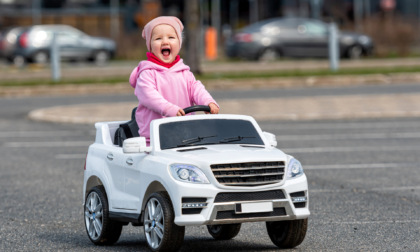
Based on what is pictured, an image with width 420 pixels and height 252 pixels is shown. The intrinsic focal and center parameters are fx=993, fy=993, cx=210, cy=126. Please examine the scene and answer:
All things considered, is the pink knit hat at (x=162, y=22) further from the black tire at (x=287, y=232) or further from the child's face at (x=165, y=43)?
the black tire at (x=287, y=232)

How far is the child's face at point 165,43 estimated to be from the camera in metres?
7.40

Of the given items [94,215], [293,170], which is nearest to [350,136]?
[94,215]

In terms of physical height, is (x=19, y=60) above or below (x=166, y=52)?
below

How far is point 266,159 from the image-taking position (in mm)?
6473

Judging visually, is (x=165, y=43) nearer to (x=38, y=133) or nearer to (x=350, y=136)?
(x=350, y=136)

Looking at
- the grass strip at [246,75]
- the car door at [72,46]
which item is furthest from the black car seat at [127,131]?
the car door at [72,46]

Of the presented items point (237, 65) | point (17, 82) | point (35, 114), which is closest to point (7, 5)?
point (237, 65)

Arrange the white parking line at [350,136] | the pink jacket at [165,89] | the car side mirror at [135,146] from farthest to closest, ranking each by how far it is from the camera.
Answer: the white parking line at [350,136] < the pink jacket at [165,89] < the car side mirror at [135,146]

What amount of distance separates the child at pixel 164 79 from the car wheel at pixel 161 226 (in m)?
0.77

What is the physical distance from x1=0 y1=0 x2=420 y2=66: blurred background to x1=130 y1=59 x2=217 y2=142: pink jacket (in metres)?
21.1

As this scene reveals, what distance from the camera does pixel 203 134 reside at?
7031 millimetres

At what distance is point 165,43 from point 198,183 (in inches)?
56.3

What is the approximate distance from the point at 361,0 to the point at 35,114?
47.4 metres

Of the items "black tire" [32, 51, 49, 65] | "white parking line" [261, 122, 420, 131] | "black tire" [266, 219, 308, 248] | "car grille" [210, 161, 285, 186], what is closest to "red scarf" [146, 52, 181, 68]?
"car grille" [210, 161, 285, 186]
